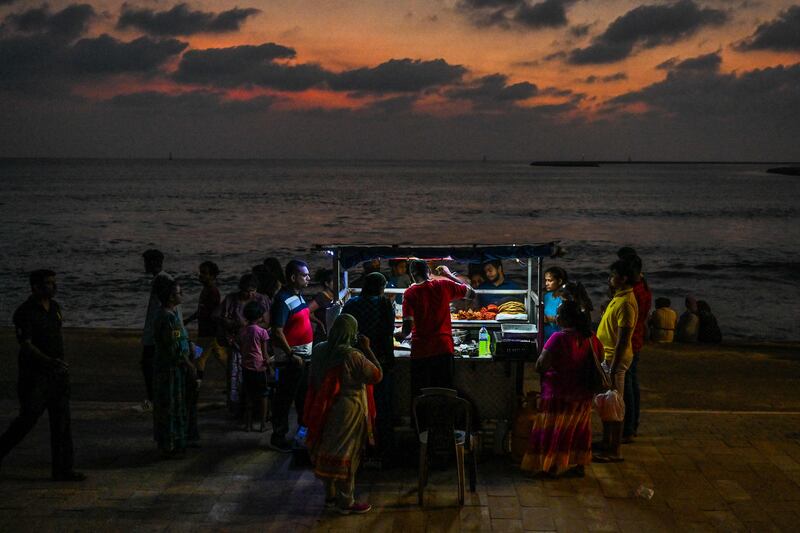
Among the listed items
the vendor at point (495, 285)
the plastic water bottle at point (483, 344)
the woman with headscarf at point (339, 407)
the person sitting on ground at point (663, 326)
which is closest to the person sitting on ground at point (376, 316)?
the woman with headscarf at point (339, 407)

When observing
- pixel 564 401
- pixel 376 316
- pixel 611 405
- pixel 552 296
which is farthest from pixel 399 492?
pixel 552 296

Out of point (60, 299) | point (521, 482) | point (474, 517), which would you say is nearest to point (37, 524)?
point (474, 517)

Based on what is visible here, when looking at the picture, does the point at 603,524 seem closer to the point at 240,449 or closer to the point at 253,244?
the point at 240,449

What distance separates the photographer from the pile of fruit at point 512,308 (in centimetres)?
870

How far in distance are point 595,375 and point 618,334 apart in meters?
0.73

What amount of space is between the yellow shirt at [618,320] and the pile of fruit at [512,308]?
148 centimetres

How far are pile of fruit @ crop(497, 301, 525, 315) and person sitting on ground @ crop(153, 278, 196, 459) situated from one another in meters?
3.34

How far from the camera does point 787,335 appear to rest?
64.4ft

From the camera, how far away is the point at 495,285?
943 centimetres

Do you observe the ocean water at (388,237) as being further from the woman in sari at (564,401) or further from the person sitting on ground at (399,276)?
the woman in sari at (564,401)

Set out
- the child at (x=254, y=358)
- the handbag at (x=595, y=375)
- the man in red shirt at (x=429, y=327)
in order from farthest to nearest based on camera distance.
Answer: the child at (x=254, y=358)
the man in red shirt at (x=429, y=327)
the handbag at (x=595, y=375)

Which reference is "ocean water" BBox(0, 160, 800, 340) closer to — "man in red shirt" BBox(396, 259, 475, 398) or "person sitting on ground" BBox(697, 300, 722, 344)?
"person sitting on ground" BBox(697, 300, 722, 344)

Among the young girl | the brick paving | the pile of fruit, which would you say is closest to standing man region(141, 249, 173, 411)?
the brick paving

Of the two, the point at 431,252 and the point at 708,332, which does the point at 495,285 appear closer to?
the point at 431,252
